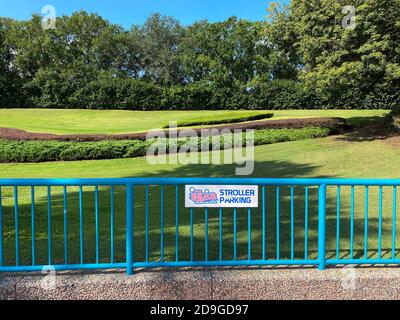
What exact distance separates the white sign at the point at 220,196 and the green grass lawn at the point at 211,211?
96 centimetres

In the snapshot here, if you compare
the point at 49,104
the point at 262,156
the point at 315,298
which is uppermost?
the point at 49,104

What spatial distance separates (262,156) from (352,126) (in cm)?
710

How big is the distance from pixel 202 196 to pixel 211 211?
9.99ft

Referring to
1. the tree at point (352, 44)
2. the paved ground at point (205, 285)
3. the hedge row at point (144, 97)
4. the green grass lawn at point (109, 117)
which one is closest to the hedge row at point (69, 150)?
the tree at point (352, 44)

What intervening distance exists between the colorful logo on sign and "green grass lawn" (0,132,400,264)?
0.98m

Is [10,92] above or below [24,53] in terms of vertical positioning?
below

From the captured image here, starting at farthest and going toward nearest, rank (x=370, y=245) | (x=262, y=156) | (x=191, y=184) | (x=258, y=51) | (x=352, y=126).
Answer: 1. (x=258, y=51)
2. (x=352, y=126)
3. (x=262, y=156)
4. (x=370, y=245)
5. (x=191, y=184)

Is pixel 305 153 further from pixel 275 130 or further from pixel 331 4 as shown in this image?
pixel 331 4

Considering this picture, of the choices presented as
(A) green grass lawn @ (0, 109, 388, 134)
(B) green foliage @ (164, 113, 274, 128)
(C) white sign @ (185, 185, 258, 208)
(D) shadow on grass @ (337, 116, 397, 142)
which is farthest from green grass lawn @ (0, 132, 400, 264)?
(A) green grass lawn @ (0, 109, 388, 134)

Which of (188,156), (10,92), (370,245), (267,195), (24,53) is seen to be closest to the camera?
(370,245)

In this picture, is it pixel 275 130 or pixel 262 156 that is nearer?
pixel 262 156

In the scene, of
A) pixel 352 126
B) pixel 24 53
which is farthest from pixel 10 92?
pixel 352 126

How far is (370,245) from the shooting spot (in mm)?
4996

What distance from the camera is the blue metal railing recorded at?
395 cm
